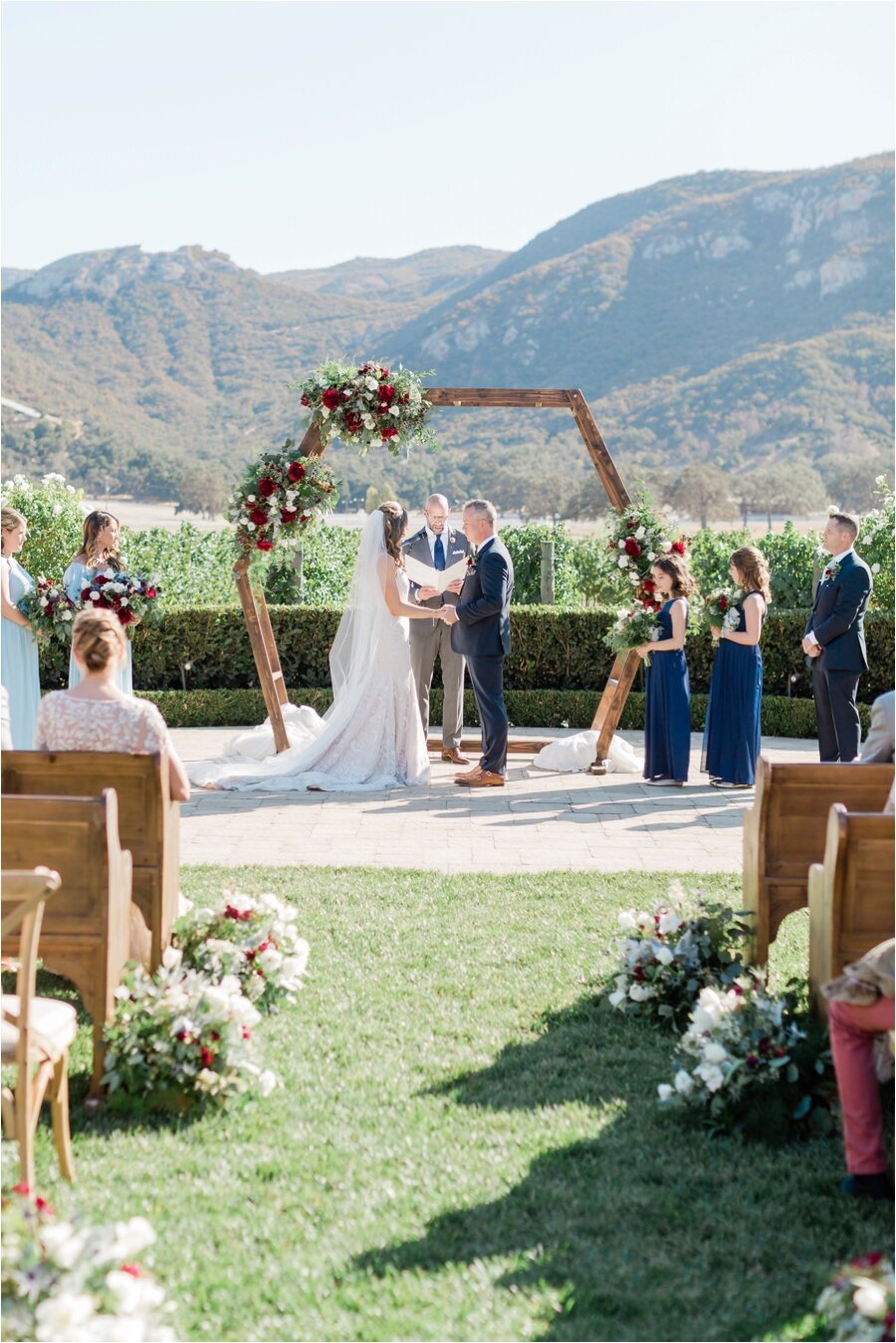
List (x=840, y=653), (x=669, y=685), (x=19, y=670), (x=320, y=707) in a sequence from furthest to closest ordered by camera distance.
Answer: (x=320, y=707), (x=669, y=685), (x=840, y=653), (x=19, y=670)

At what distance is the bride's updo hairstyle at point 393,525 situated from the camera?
976cm

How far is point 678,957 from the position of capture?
16.7 ft

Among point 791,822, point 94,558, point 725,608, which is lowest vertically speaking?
point 791,822

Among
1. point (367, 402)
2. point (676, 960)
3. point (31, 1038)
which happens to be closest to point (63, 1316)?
point (31, 1038)

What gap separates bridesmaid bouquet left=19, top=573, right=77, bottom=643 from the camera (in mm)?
8867

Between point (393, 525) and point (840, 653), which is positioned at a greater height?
point (393, 525)

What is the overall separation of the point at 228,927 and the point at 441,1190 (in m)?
1.70

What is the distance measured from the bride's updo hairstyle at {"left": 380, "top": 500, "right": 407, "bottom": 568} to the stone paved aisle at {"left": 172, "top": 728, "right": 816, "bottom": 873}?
5.93 feet

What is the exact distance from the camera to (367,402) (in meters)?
10.3

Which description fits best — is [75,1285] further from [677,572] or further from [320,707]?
[320,707]

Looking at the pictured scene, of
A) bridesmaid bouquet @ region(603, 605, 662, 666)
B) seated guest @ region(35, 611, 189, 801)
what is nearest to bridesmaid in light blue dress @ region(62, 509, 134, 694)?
bridesmaid bouquet @ region(603, 605, 662, 666)

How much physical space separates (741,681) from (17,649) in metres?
5.07

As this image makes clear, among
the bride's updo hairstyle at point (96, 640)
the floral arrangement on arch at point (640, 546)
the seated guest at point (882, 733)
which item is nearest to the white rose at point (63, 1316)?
the bride's updo hairstyle at point (96, 640)

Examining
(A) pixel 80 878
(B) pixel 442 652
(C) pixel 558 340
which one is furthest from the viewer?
(C) pixel 558 340
